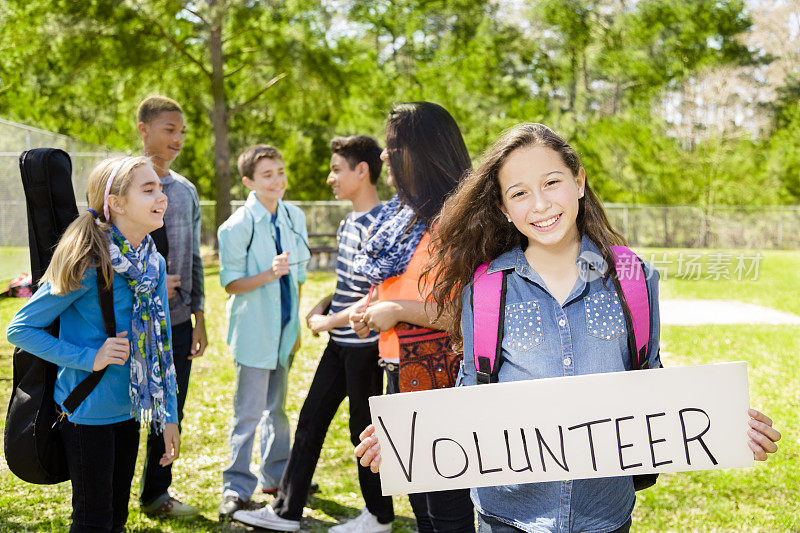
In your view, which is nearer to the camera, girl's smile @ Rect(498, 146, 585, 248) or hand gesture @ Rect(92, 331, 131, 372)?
girl's smile @ Rect(498, 146, 585, 248)

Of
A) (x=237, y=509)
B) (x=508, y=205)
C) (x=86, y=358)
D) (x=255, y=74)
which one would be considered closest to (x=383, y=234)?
(x=508, y=205)

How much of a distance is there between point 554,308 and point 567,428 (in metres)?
0.31

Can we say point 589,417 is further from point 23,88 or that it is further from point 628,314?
point 23,88

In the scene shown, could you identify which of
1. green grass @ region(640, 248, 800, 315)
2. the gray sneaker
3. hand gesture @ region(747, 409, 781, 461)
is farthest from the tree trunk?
hand gesture @ region(747, 409, 781, 461)

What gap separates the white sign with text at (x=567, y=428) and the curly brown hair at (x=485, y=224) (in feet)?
1.24

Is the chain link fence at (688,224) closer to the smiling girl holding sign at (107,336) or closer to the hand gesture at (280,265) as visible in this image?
the hand gesture at (280,265)

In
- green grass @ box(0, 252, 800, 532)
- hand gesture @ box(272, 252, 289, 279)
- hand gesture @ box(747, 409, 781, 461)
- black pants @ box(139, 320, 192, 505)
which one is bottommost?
green grass @ box(0, 252, 800, 532)

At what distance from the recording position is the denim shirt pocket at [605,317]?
197cm

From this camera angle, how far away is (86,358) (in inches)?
105

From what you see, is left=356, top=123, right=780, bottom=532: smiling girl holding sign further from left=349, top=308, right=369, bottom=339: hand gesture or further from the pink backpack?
left=349, top=308, right=369, bottom=339: hand gesture

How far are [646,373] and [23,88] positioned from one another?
28765mm

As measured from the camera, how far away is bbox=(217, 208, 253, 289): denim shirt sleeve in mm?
4145

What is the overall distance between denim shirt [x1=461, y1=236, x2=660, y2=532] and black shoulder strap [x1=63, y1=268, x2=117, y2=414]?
1.51m

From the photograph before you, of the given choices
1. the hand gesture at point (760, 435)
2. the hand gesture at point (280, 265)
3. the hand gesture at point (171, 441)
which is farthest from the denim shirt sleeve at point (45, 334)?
the hand gesture at point (760, 435)
